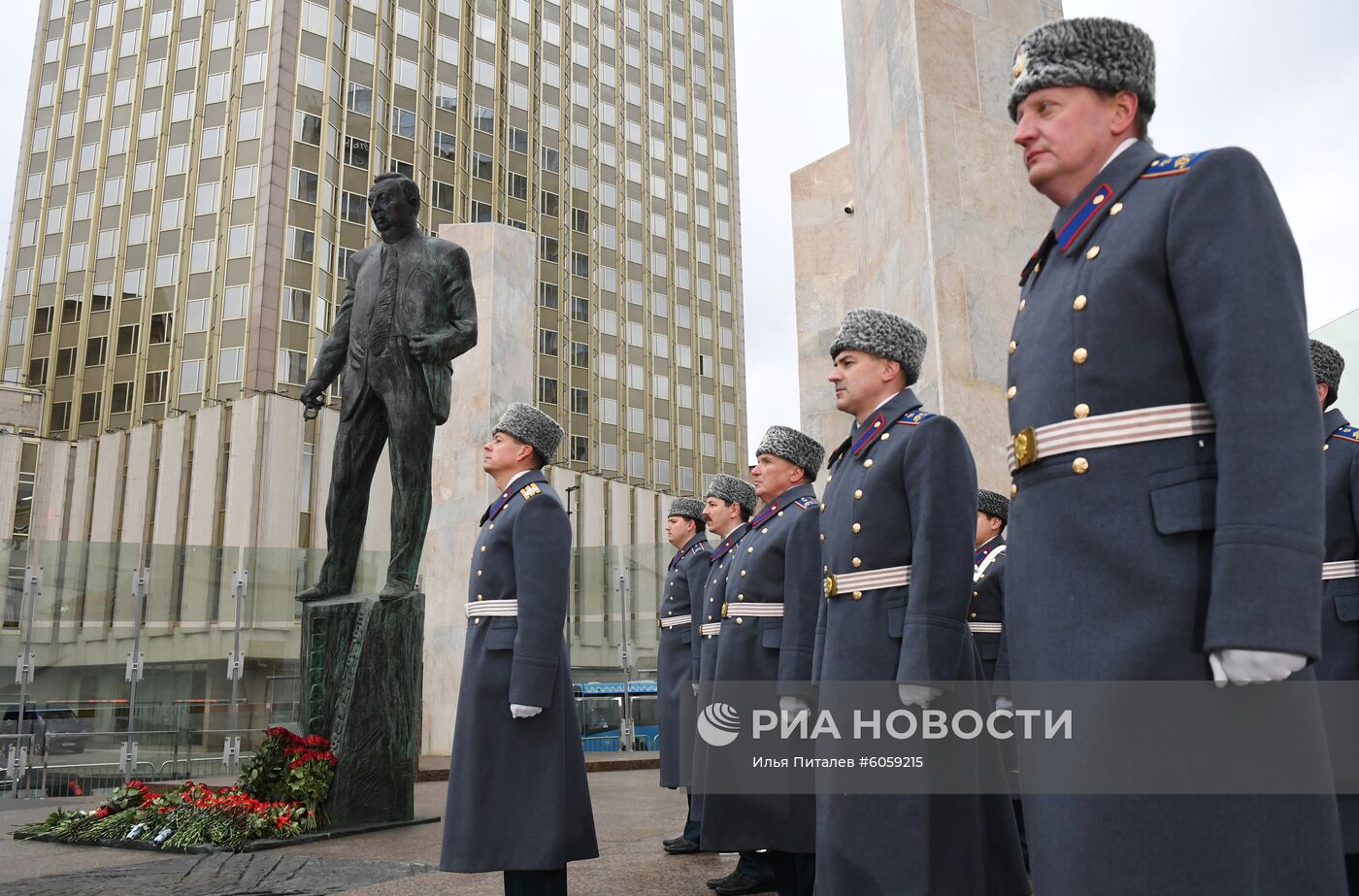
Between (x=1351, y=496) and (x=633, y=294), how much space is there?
52584 mm

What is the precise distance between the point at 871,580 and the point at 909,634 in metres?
0.30

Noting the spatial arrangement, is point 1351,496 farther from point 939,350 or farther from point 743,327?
point 743,327

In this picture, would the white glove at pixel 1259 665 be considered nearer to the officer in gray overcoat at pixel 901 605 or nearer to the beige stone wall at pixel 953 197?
the officer in gray overcoat at pixel 901 605

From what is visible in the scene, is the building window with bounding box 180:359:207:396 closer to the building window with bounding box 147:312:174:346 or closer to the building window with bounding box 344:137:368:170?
the building window with bounding box 147:312:174:346

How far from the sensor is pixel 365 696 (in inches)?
265

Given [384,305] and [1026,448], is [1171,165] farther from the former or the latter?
[384,305]

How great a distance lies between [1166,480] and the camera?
1913 millimetres

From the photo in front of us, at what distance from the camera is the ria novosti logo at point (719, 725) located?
4.84m

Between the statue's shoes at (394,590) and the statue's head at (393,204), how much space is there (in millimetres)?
2354

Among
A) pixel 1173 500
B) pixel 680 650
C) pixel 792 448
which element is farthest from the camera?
pixel 680 650

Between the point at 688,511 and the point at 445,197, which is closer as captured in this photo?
the point at 688,511

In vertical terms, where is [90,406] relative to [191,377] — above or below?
below

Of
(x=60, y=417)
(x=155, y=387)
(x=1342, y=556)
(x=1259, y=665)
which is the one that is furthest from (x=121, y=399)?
(x=1259, y=665)

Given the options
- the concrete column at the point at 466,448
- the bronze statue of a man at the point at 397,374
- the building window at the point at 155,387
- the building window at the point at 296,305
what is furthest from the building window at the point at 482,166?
the bronze statue of a man at the point at 397,374
